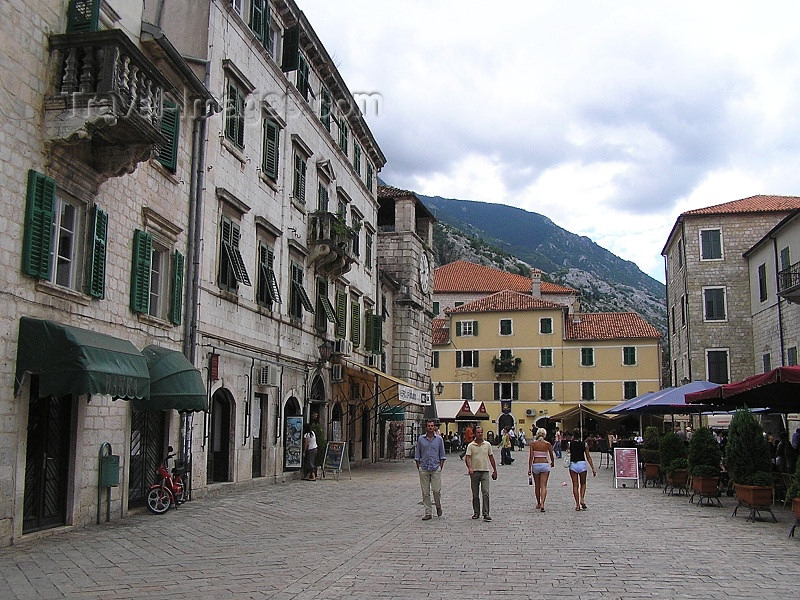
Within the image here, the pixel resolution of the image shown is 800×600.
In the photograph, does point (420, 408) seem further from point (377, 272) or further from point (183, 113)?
point (183, 113)

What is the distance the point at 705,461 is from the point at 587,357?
159 feet

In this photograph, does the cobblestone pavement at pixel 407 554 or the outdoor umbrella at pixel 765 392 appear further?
the outdoor umbrella at pixel 765 392

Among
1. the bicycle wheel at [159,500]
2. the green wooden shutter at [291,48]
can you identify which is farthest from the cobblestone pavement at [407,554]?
the green wooden shutter at [291,48]

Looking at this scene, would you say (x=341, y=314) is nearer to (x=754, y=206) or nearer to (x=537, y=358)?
(x=754, y=206)

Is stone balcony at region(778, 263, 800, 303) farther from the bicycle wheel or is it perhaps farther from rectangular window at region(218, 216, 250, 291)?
the bicycle wheel

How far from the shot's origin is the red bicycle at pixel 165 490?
1504 cm

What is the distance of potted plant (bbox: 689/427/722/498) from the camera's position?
17.4m

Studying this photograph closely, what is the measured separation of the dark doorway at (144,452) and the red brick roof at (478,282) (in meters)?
68.1

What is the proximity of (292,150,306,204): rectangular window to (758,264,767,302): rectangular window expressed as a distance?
983 inches

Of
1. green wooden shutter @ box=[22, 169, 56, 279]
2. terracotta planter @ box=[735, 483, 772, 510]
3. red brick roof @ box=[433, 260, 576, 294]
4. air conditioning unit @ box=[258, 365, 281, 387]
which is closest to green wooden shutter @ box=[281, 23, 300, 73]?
air conditioning unit @ box=[258, 365, 281, 387]

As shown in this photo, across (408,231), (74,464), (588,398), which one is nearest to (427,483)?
(74,464)

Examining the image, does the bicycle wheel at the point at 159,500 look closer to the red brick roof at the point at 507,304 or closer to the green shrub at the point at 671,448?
the green shrub at the point at 671,448

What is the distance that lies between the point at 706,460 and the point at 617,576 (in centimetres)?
953

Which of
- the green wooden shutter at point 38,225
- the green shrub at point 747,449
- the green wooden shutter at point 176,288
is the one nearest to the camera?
the green wooden shutter at point 38,225
